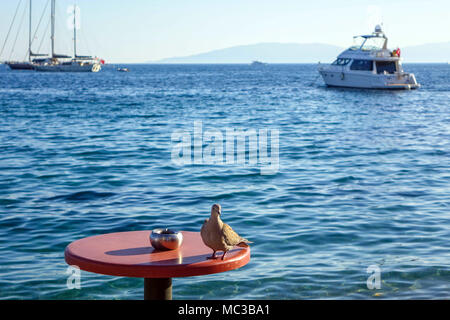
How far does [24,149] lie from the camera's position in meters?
23.0

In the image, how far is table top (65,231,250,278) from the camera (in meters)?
4.83

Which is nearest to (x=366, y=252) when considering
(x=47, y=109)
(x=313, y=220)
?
(x=313, y=220)

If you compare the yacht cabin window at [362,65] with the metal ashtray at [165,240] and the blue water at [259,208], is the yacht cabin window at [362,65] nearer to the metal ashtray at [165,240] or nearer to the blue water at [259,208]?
the blue water at [259,208]

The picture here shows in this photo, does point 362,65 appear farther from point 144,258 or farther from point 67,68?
point 67,68

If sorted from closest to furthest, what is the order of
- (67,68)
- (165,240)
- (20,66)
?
1. (165,240)
2. (67,68)
3. (20,66)

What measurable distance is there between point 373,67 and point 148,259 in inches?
2181

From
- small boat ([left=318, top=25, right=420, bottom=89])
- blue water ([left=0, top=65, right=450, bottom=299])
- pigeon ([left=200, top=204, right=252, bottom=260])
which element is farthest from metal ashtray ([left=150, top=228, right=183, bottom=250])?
small boat ([left=318, top=25, right=420, bottom=89])

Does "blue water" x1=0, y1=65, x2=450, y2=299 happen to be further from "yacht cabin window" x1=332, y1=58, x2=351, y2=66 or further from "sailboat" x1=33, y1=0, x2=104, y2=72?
"sailboat" x1=33, y1=0, x2=104, y2=72

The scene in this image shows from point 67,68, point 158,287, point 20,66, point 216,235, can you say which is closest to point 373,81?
point 158,287

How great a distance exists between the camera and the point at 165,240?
5.19 m

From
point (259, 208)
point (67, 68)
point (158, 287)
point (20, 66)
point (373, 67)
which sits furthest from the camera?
point (20, 66)

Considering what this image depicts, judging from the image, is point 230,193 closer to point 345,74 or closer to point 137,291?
point 137,291

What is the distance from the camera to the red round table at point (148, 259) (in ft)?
15.9
